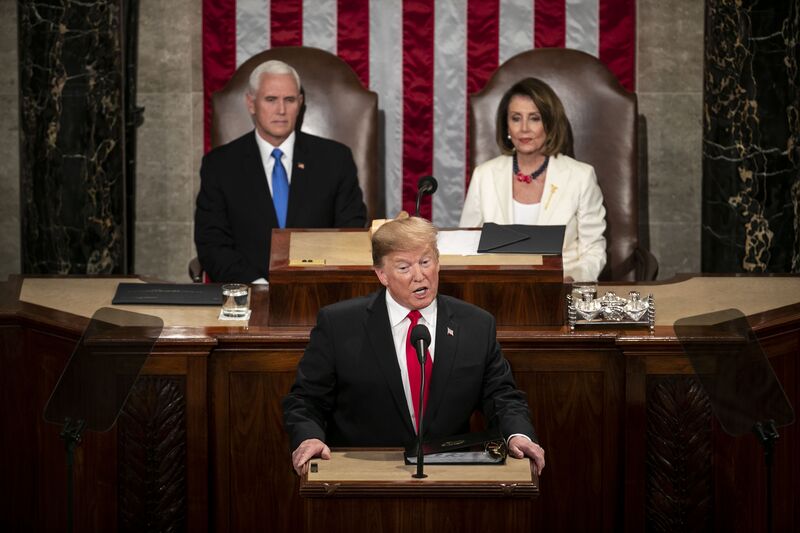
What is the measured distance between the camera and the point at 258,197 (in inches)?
237

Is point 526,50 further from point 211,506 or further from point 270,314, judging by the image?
point 211,506

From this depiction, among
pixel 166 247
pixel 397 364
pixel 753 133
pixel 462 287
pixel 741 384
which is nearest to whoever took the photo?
pixel 741 384

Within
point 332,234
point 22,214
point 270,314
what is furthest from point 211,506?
point 22,214

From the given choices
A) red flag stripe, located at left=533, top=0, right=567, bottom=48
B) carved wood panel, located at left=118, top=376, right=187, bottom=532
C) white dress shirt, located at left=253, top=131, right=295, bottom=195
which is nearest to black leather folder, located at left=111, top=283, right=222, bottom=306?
carved wood panel, located at left=118, top=376, right=187, bottom=532

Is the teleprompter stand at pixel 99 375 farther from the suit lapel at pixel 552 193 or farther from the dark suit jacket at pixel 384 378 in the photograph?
the suit lapel at pixel 552 193

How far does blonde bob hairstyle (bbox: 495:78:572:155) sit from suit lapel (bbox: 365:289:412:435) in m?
2.35

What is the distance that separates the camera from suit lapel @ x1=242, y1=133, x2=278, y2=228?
19.7ft

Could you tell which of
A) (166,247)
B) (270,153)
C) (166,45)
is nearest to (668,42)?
(270,153)

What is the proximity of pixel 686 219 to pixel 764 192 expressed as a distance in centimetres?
85

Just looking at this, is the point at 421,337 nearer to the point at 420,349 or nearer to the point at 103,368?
the point at 420,349

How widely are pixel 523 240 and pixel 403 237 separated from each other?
1.21 metres

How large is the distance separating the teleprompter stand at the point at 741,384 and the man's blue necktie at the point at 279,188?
2.51 m

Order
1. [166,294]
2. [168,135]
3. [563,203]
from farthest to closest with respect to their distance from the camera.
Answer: [168,135]
[563,203]
[166,294]

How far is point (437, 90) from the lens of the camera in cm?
705
